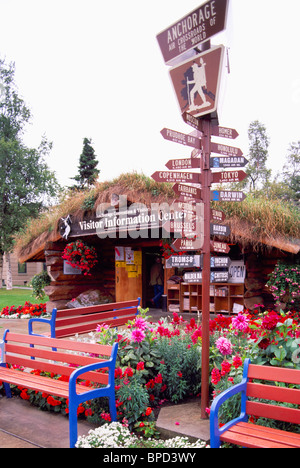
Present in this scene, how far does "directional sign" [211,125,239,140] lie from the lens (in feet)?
13.3

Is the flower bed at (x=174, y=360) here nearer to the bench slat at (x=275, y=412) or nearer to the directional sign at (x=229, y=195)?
the bench slat at (x=275, y=412)

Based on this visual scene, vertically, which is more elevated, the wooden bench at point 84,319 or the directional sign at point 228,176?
the directional sign at point 228,176

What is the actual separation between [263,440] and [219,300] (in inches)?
309

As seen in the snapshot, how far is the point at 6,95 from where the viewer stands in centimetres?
2456

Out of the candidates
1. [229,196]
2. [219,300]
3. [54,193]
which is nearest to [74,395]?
[229,196]

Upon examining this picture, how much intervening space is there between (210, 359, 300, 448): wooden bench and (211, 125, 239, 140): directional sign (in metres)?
2.33

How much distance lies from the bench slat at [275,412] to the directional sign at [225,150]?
94.9 inches

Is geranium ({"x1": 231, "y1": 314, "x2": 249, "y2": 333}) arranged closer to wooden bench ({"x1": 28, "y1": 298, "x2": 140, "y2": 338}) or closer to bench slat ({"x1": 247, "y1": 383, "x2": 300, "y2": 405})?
bench slat ({"x1": 247, "y1": 383, "x2": 300, "y2": 405})

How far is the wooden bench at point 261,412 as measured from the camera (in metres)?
2.55

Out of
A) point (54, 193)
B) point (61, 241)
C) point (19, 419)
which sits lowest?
point (19, 419)

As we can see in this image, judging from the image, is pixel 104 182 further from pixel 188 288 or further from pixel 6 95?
pixel 6 95

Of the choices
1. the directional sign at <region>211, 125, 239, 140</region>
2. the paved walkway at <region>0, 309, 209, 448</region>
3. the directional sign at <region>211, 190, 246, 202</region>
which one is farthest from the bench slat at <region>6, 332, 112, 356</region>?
the directional sign at <region>211, 125, 239, 140</region>

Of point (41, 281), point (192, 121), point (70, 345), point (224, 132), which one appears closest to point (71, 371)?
point (70, 345)

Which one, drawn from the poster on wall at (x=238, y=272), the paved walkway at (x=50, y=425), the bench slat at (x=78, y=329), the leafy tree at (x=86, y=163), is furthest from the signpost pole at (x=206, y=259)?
the leafy tree at (x=86, y=163)
